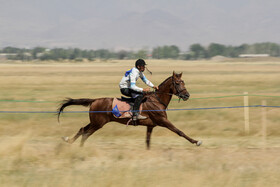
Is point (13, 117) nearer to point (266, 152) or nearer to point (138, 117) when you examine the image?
point (138, 117)

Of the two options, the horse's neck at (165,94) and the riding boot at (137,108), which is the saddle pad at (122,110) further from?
the horse's neck at (165,94)

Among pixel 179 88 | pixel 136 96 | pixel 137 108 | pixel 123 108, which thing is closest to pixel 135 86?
pixel 136 96

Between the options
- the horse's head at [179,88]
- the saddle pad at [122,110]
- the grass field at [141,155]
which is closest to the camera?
the grass field at [141,155]

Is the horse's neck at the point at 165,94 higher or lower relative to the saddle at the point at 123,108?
higher

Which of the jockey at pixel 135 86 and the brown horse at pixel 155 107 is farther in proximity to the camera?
the brown horse at pixel 155 107

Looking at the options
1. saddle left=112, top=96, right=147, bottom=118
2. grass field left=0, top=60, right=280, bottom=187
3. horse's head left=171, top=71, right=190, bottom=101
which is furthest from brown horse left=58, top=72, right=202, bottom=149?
grass field left=0, top=60, right=280, bottom=187

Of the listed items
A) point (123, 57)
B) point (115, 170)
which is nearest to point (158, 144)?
point (115, 170)

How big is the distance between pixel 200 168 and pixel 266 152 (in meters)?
2.85

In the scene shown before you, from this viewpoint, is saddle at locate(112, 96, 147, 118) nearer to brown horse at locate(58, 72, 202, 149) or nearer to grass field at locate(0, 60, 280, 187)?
brown horse at locate(58, 72, 202, 149)

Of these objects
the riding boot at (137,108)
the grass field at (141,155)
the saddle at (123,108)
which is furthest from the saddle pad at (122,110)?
the grass field at (141,155)

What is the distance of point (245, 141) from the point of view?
528 inches

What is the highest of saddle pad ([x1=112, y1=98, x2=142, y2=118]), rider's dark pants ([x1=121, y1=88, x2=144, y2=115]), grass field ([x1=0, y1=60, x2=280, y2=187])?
rider's dark pants ([x1=121, y1=88, x2=144, y2=115])

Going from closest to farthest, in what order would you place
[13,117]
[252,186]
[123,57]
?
[252,186], [13,117], [123,57]

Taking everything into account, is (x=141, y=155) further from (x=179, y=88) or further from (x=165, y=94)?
(x=179, y=88)
